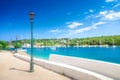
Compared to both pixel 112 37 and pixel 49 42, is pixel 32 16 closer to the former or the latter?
pixel 112 37

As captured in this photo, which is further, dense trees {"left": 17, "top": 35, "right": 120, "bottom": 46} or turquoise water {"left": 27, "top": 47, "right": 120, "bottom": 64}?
dense trees {"left": 17, "top": 35, "right": 120, "bottom": 46}

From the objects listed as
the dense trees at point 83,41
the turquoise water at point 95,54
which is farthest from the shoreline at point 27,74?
the dense trees at point 83,41

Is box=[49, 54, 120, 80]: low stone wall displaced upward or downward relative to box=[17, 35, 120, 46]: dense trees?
downward

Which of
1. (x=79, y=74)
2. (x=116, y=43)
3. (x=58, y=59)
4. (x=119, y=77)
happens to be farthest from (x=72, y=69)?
(x=116, y=43)

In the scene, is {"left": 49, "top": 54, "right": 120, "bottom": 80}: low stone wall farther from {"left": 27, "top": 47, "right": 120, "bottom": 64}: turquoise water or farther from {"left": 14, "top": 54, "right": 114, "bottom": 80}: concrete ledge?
{"left": 27, "top": 47, "right": 120, "bottom": 64}: turquoise water

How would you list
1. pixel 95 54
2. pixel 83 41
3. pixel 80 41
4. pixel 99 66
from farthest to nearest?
pixel 80 41 → pixel 83 41 → pixel 95 54 → pixel 99 66

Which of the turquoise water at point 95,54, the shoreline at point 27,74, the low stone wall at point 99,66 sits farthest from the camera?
the turquoise water at point 95,54

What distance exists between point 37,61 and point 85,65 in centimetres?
503

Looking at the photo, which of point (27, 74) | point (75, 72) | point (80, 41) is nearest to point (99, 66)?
point (75, 72)

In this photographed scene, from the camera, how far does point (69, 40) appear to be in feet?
650

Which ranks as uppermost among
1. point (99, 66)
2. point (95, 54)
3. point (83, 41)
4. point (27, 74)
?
point (83, 41)

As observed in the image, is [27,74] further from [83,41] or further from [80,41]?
[80,41]

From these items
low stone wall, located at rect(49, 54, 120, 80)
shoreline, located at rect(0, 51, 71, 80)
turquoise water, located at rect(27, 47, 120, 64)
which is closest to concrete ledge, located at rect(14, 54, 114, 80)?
shoreline, located at rect(0, 51, 71, 80)

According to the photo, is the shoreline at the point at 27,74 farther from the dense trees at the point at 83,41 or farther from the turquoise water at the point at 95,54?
the dense trees at the point at 83,41
